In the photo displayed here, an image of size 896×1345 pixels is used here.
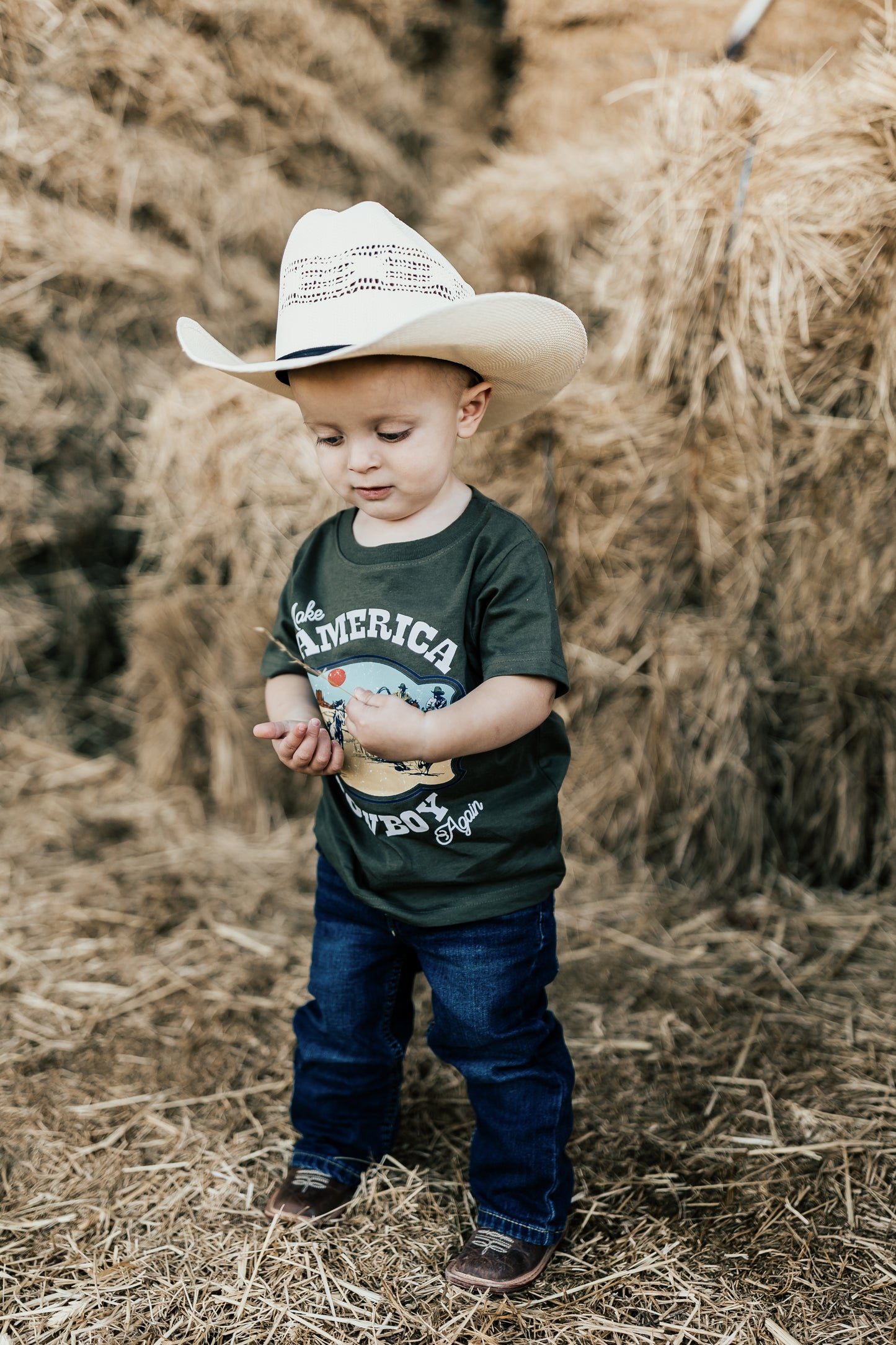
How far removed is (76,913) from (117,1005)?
16.0 inches

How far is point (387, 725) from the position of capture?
46.5 inches

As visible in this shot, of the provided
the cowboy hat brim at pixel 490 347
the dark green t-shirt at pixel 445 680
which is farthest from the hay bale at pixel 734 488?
the dark green t-shirt at pixel 445 680

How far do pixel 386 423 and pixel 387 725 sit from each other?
0.36m

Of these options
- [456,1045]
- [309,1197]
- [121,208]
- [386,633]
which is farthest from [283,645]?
[121,208]

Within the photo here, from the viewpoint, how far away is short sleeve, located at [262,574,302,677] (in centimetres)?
147

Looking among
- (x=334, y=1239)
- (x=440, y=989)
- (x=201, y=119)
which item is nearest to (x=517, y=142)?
(x=201, y=119)

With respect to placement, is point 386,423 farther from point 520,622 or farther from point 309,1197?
point 309,1197

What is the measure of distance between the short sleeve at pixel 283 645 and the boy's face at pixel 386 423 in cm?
23

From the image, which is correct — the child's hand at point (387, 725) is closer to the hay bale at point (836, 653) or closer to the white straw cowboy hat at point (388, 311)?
the white straw cowboy hat at point (388, 311)

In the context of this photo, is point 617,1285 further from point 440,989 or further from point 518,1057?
point 440,989

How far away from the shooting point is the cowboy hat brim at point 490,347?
1.14 m

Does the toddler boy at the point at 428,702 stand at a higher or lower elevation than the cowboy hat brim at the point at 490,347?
lower

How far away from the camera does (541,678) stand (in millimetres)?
1269

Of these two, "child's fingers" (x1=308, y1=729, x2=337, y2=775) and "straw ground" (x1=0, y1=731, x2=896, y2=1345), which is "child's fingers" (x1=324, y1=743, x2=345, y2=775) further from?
"straw ground" (x1=0, y1=731, x2=896, y2=1345)
